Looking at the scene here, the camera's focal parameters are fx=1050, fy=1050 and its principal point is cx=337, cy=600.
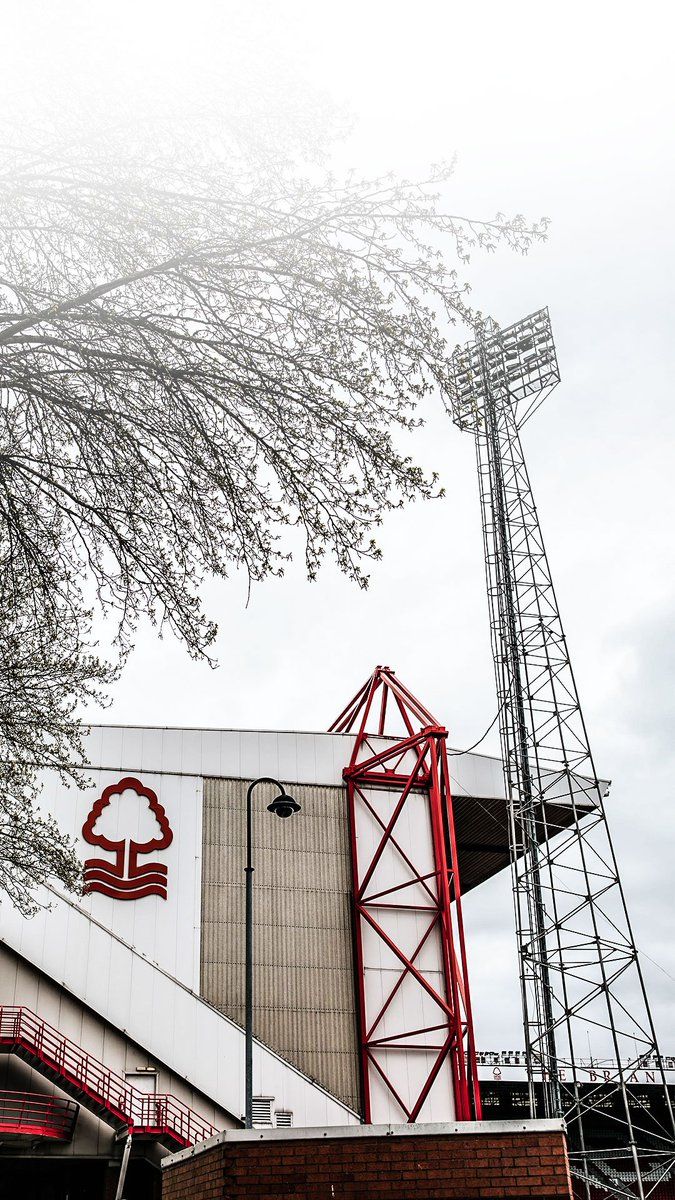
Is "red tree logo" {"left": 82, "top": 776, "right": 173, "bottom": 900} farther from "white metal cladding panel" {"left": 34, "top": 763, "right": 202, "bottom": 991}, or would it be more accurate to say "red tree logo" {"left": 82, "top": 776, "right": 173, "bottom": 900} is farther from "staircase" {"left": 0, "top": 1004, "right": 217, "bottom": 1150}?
"staircase" {"left": 0, "top": 1004, "right": 217, "bottom": 1150}

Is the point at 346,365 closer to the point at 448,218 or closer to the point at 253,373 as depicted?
the point at 253,373

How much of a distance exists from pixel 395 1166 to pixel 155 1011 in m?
19.5

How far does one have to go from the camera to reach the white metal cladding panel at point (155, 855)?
3114 centimetres

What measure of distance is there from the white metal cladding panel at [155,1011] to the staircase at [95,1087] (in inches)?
32.5

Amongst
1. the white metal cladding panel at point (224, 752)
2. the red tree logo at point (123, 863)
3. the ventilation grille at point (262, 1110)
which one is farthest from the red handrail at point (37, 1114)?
the white metal cladding panel at point (224, 752)

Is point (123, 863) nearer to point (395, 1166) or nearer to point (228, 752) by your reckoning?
point (228, 752)

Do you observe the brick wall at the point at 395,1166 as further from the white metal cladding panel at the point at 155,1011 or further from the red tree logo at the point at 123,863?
the red tree logo at the point at 123,863

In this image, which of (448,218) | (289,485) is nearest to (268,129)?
(448,218)

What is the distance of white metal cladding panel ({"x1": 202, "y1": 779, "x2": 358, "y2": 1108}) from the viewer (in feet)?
103

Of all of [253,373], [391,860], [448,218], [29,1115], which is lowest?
[29,1115]

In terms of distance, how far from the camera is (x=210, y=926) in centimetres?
3206

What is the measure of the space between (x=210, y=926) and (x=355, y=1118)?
6.93 m

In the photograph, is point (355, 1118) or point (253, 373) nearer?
point (253, 373)

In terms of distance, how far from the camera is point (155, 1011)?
93.2 ft
